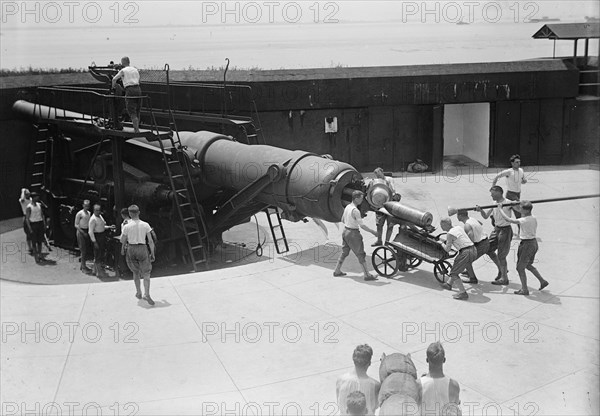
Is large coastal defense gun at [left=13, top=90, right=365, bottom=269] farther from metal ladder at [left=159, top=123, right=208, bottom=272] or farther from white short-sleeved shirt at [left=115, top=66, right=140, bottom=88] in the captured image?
white short-sleeved shirt at [left=115, top=66, right=140, bottom=88]

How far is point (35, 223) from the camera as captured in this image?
14.8 meters

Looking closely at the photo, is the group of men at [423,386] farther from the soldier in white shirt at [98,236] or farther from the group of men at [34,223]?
the group of men at [34,223]

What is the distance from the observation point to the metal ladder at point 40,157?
16.4m

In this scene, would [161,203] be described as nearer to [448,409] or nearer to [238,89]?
[238,89]

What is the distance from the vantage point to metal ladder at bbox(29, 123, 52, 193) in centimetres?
1642

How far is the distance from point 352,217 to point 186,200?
4257 millimetres

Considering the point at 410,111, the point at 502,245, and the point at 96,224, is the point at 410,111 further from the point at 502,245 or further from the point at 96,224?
the point at 502,245

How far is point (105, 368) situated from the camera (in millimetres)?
8102

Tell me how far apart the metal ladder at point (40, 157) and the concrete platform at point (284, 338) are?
6176 mm

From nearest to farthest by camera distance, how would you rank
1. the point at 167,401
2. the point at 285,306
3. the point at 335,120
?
the point at 167,401 < the point at 285,306 < the point at 335,120

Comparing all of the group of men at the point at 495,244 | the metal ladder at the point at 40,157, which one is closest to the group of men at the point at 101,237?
the metal ladder at the point at 40,157


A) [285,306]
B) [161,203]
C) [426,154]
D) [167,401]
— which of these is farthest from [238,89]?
[167,401]

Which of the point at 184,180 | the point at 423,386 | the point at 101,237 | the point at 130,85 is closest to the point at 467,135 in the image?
the point at 184,180

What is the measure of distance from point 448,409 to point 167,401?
10.3 feet
